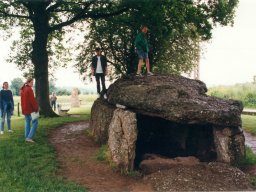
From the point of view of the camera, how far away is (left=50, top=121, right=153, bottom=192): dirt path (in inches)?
504

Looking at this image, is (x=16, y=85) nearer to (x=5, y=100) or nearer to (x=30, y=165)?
(x=5, y=100)

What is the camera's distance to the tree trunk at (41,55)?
25844 millimetres

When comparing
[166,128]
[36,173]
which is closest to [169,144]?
[166,128]

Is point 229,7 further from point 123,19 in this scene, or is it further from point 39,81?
point 39,81

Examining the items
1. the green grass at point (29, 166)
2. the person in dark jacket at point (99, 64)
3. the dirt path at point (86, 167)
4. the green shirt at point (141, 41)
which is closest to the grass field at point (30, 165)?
the green grass at point (29, 166)

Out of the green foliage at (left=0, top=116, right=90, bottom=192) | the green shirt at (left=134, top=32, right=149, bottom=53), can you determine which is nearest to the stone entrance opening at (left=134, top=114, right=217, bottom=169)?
the green shirt at (left=134, top=32, right=149, bottom=53)

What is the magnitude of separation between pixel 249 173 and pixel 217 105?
2.82m

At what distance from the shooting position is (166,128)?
1795 centimetres

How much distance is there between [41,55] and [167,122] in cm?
1188

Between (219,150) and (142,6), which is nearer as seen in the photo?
(219,150)

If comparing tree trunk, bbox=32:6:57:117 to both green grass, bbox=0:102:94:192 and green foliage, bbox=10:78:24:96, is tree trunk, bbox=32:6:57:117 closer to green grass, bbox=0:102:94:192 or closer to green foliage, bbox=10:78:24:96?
green grass, bbox=0:102:94:192

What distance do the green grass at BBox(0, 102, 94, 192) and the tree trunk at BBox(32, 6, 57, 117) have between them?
7.83 meters

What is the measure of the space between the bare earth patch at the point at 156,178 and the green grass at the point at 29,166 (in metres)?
0.52

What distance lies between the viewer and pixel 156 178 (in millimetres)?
13070
